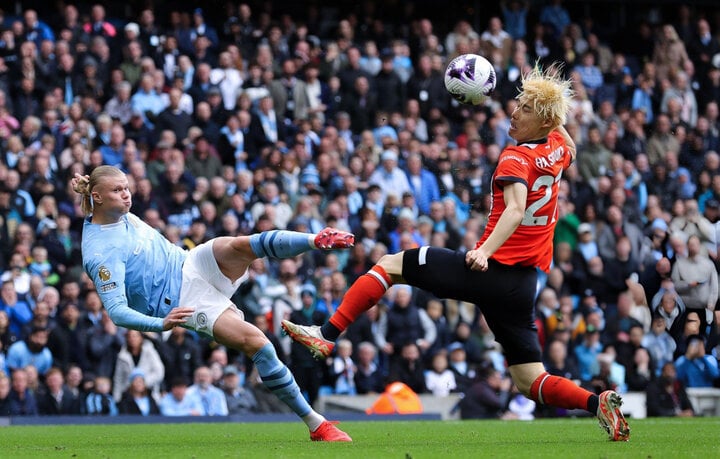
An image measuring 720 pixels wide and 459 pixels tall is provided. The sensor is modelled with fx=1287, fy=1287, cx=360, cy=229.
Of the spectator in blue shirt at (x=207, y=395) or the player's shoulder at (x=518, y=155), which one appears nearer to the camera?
the player's shoulder at (x=518, y=155)

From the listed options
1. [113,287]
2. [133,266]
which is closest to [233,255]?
[133,266]

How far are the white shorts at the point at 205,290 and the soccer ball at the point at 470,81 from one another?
7.94 ft

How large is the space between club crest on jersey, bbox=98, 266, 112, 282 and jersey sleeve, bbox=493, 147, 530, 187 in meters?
2.79

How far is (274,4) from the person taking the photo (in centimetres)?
2356

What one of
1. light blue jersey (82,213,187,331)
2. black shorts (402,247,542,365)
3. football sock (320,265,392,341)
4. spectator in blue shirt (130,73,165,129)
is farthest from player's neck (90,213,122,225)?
spectator in blue shirt (130,73,165,129)

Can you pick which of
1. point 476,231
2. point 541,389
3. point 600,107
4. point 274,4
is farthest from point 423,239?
point 541,389

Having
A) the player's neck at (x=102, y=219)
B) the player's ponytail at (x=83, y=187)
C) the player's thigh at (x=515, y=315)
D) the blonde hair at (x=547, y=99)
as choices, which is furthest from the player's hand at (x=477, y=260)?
the player's ponytail at (x=83, y=187)

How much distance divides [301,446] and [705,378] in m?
9.07

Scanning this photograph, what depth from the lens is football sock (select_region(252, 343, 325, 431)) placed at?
30.7ft

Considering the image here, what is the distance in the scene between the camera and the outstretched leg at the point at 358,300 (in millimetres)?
8883

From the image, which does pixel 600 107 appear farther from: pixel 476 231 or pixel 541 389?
pixel 541 389

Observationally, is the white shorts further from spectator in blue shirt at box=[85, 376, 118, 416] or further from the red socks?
spectator in blue shirt at box=[85, 376, 118, 416]

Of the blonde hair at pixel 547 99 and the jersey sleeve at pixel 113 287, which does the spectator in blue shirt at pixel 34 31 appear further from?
the blonde hair at pixel 547 99

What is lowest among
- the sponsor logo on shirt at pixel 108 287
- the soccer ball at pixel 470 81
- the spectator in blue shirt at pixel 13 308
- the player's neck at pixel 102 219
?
the spectator in blue shirt at pixel 13 308
